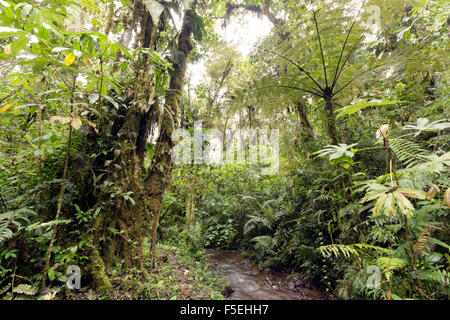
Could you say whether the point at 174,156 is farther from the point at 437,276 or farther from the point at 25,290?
the point at 437,276

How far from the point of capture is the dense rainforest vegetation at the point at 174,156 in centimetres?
135

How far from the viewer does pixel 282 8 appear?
5.50 metres

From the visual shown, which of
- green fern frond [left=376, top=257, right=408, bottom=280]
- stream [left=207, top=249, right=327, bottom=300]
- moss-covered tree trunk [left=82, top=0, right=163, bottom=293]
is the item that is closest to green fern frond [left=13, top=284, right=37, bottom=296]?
moss-covered tree trunk [left=82, top=0, right=163, bottom=293]

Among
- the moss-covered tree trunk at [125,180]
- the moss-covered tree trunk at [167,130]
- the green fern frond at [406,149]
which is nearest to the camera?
the green fern frond at [406,149]

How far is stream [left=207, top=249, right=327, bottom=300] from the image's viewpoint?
241 centimetres

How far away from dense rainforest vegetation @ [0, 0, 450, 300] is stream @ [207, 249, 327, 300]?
→ 0.15 m

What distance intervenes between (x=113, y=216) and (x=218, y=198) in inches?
142

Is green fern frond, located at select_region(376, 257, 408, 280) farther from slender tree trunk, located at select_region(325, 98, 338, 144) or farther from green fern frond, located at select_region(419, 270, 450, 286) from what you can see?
slender tree trunk, located at select_region(325, 98, 338, 144)

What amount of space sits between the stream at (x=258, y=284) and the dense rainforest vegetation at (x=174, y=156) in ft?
0.50

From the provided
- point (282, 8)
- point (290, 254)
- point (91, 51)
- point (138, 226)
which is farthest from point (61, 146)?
point (282, 8)

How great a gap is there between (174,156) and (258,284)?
7.14ft

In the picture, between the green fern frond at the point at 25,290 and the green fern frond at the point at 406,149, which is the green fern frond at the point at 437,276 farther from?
the green fern frond at the point at 25,290

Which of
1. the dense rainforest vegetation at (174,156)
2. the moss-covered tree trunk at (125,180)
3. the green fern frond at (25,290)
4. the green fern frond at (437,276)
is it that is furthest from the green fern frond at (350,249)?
the green fern frond at (25,290)

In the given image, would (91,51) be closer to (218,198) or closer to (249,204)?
(249,204)
